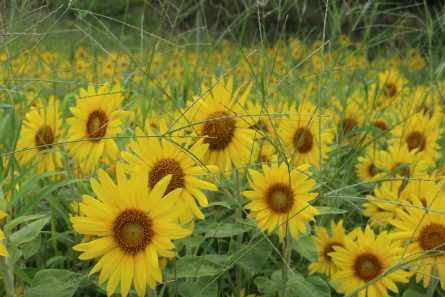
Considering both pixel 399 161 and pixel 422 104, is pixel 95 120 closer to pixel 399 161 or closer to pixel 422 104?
pixel 399 161

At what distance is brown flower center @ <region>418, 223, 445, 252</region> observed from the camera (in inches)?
47.8

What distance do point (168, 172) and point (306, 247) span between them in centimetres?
40

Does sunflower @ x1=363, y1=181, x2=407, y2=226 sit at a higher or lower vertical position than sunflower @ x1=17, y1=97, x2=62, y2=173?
lower

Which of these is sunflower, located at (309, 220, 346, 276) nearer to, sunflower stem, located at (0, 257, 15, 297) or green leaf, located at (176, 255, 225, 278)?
green leaf, located at (176, 255, 225, 278)

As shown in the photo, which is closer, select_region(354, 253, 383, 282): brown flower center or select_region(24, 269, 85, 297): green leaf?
select_region(24, 269, 85, 297): green leaf

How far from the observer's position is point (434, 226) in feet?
4.08

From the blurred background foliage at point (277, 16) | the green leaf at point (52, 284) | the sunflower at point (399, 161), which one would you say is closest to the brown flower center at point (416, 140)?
the sunflower at point (399, 161)

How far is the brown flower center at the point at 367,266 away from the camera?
1292 mm

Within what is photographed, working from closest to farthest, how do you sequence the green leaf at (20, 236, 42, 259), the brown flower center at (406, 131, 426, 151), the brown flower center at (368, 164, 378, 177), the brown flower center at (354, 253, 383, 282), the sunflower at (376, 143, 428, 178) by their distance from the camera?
the green leaf at (20, 236, 42, 259) < the brown flower center at (354, 253, 383, 282) < the sunflower at (376, 143, 428, 178) < the brown flower center at (368, 164, 378, 177) < the brown flower center at (406, 131, 426, 151)

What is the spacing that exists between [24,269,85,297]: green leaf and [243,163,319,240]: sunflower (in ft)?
1.38

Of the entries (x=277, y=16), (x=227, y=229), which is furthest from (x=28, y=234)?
(x=277, y=16)

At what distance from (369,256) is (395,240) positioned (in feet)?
0.33

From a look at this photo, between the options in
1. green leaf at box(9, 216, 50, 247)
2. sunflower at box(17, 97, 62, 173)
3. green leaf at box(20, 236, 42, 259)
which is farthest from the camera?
sunflower at box(17, 97, 62, 173)

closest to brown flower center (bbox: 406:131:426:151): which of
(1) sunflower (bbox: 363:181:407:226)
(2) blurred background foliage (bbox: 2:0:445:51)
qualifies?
(2) blurred background foliage (bbox: 2:0:445:51)
